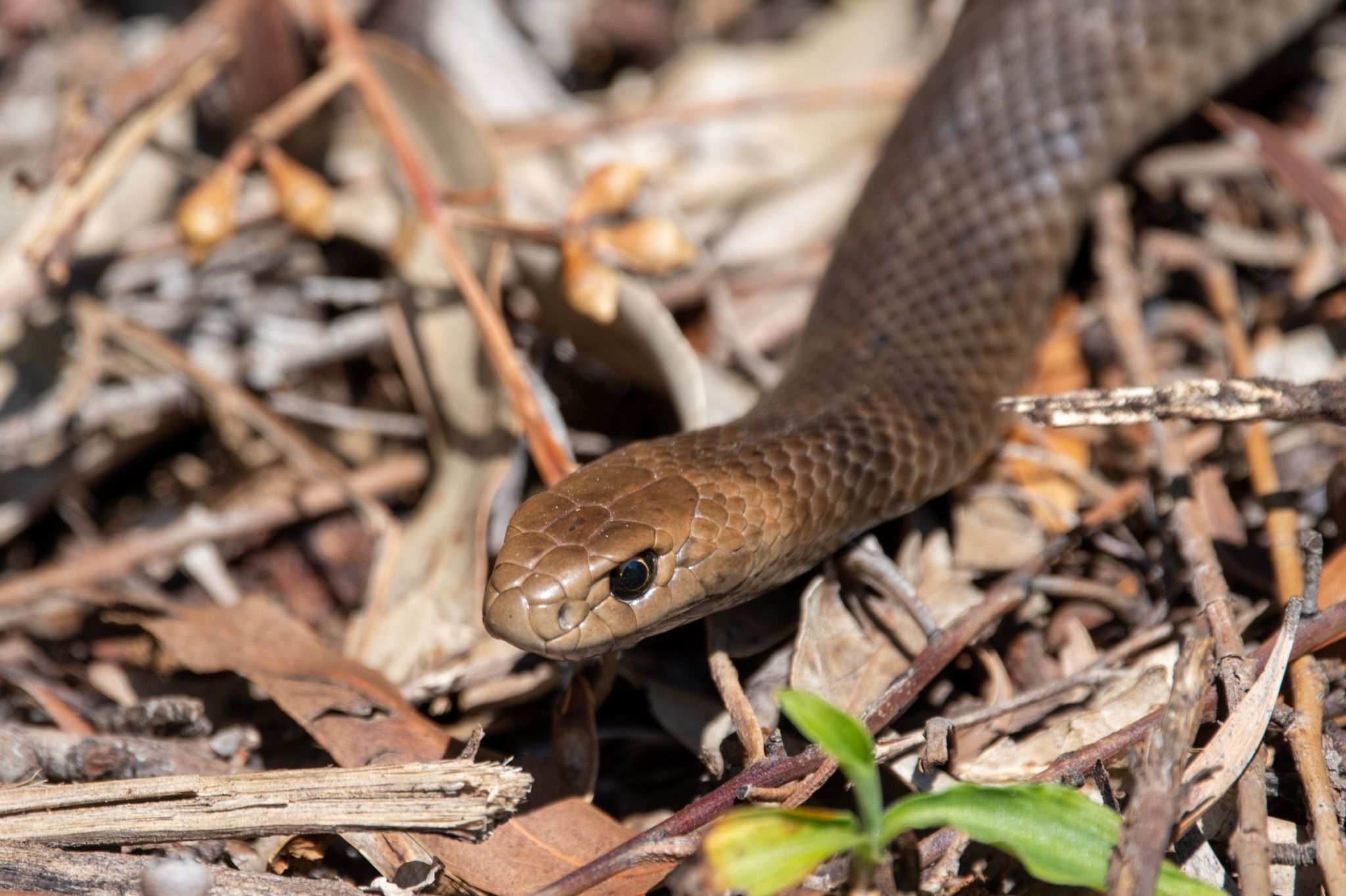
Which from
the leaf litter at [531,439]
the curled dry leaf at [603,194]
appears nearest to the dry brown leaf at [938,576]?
the leaf litter at [531,439]

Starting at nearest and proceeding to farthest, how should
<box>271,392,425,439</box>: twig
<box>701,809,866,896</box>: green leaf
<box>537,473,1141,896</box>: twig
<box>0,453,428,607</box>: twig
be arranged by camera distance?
<box>701,809,866,896</box>: green leaf → <box>537,473,1141,896</box>: twig → <box>0,453,428,607</box>: twig → <box>271,392,425,439</box>: twig

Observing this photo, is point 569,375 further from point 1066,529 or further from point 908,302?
point 1066,529

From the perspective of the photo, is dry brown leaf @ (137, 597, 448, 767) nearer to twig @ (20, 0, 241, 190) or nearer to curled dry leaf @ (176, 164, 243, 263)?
curled dry leaf @ (176, 164, 243, 263)

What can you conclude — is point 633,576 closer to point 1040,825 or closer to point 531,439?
point 531,439

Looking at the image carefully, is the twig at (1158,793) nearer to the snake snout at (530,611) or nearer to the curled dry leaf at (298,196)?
the snake snout at (530,611)

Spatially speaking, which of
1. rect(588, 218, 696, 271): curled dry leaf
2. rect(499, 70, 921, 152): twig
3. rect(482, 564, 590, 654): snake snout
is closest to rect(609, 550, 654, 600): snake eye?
rect(482, 564, 590, 654): snake snout

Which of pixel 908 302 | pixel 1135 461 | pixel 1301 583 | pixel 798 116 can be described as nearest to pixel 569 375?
pixel 908 302
